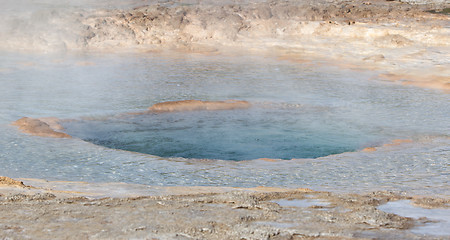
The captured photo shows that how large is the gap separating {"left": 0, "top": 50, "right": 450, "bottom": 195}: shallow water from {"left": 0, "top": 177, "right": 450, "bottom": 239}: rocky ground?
0.54 meters

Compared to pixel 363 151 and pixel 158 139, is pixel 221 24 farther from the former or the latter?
pixel 363 151

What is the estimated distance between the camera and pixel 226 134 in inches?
201

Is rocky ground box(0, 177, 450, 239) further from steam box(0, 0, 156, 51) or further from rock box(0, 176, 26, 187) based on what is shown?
steam box(0, 0, 156, 51)

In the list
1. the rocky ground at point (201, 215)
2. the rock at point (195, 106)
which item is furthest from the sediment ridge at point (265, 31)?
the rocky ground at point (201, 215)

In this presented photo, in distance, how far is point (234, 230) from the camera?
213 cm

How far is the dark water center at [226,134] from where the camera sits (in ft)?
15.1

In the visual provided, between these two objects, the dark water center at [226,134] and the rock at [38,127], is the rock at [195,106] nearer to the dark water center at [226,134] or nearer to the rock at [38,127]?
the dark water center at [226,134]

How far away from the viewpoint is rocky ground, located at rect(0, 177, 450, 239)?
208cm

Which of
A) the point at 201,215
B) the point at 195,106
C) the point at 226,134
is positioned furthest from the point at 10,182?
the point at 195,106

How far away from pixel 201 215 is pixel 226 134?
279 cm

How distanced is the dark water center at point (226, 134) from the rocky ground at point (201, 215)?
5.67 feet

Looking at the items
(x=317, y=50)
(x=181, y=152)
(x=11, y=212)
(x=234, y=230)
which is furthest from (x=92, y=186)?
(x=317, y=50)

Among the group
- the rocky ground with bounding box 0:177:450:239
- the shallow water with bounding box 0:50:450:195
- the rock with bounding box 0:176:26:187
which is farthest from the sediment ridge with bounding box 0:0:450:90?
the rock with bounding box 0:176:26:187

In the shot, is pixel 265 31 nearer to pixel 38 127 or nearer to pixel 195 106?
pixel 195 106
